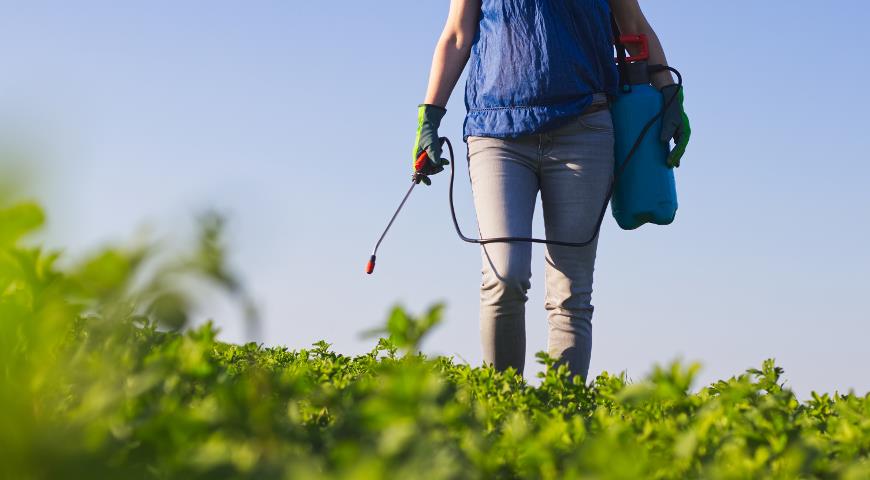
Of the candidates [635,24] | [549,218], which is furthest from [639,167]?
[635,24]

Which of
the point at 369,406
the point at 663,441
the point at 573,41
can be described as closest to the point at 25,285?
the point at 369,406

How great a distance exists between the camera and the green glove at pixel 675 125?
17.4 feet

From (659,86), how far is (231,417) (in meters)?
Answer: 4.60

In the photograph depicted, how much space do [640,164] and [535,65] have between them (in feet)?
2.73

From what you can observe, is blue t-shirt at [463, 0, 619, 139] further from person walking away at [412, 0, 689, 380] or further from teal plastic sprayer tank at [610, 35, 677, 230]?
teal plastic sprayer tank at [610, 35, 677, 230]

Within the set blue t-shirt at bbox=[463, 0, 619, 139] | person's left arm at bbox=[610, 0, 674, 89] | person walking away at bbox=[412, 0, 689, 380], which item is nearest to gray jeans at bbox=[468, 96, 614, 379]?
person walking away at bbox=[412, 0, 689, 380]

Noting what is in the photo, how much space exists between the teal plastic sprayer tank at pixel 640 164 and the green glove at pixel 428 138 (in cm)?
102

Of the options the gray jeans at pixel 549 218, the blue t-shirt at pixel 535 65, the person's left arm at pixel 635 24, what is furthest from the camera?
the person's left arm at pixel 635 24

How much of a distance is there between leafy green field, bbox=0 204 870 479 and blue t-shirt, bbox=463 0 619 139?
7.81 feet

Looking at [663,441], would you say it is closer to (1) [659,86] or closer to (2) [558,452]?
(2) [558,452]

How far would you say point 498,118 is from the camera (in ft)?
16.1

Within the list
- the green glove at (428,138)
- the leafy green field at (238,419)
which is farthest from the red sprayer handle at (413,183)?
the leafy green field at (238,419)

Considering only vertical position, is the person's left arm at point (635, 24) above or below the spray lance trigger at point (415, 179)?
above

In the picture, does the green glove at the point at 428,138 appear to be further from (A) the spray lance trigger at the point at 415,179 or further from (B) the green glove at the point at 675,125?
(B) the green glove at the point at 675,125
